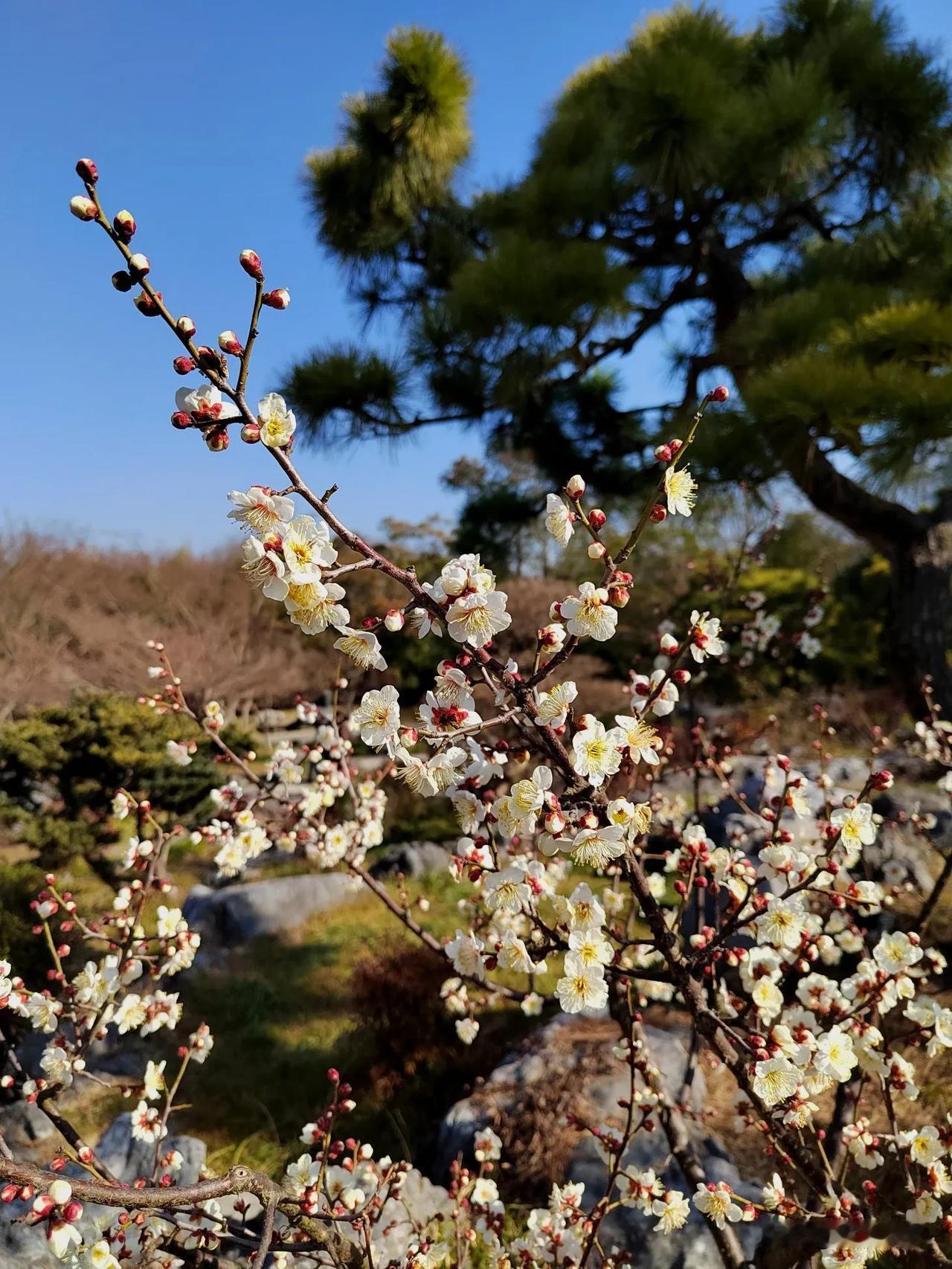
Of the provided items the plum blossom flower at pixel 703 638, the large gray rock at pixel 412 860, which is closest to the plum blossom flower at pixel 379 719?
the plum blossom flower at pixel 703 638

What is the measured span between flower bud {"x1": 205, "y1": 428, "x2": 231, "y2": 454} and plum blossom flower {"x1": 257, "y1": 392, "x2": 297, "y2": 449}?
0.05 meters

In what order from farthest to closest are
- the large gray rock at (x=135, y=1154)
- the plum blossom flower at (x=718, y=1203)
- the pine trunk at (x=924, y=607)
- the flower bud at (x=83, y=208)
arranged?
1. the pine trunk at (x=924, y=607)
2. the large gray rock at (x=135, y=1154)
3. the plum blossom flower at (x=718, y=1203)
4. the flower bud at (x=83, y=208)

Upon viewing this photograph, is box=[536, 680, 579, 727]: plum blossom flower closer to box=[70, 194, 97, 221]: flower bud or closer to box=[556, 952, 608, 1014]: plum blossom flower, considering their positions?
box=[556, 952, 608, 1014]: plum blossom flower

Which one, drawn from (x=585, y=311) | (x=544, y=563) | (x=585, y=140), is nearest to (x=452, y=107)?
(x=585, y=140)

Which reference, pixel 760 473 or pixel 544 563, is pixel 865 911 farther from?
pixel 544 563

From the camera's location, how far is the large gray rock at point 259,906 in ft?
16.6

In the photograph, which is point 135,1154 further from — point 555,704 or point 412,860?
point 412,860

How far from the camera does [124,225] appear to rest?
0.76m

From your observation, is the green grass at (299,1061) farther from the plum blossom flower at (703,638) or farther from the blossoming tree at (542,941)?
the plum blossom flower at (703,638)

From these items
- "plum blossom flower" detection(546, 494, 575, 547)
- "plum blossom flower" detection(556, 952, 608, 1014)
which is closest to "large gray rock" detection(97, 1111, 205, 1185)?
"plum blossom flower" detection(556, 952, 608, 1014)

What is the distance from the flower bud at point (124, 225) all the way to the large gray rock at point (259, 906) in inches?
187

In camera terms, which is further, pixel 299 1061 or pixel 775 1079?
pixel 299 1061

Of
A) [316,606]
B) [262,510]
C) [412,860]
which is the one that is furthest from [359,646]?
[412,860]

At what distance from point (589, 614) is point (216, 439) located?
0.56 metres
